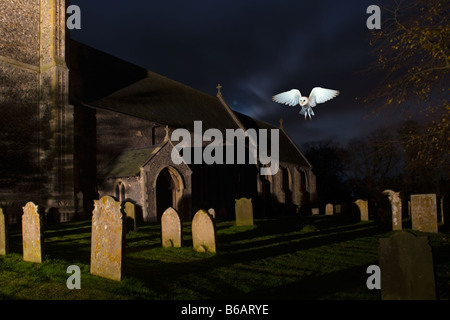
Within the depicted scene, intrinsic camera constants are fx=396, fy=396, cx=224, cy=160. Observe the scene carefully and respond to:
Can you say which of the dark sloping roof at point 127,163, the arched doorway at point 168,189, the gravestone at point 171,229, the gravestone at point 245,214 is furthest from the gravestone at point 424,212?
the dark sloping roof at point 127,163

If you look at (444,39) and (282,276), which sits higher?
(444,39)

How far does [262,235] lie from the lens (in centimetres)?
1207

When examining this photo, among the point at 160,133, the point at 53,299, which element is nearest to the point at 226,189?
the point at 160,133

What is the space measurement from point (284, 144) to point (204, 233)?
27624 millimetres

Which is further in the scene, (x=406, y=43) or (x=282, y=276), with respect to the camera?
(x=406, y=43)

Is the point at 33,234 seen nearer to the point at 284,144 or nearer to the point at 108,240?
the point at 108,240

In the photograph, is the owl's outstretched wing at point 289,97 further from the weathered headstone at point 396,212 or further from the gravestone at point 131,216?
the gravestone at point 131,216

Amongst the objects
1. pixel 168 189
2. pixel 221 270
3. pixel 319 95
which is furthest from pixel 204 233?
pixel 168 189

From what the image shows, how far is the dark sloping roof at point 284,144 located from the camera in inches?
1281

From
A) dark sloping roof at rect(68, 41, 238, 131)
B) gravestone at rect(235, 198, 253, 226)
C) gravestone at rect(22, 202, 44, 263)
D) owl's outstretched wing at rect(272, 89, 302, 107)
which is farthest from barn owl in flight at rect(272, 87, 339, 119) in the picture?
gravestone at rect(22, 202, 44, 263)

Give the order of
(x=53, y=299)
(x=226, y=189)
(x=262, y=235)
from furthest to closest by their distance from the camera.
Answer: (x=226, y=189)
(x=262, y=235)
(x=53, y=299)
